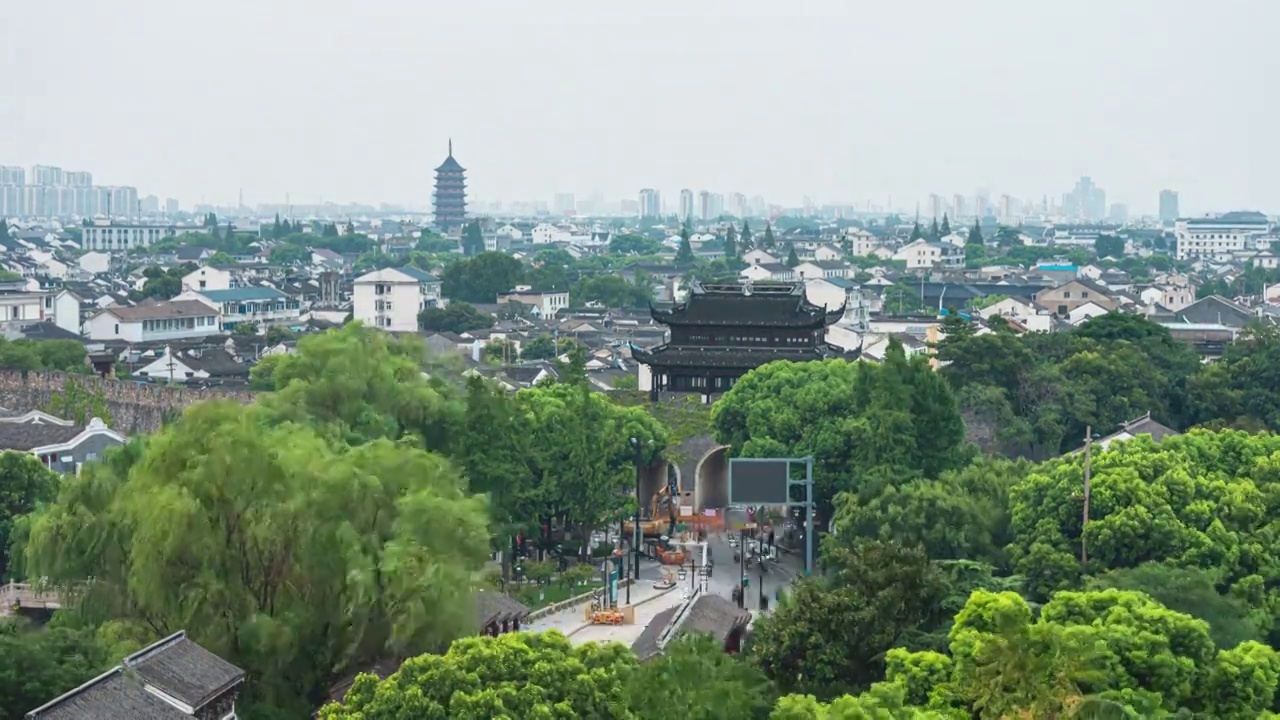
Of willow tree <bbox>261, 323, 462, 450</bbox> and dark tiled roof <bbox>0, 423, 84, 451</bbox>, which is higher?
willow tree <bbox>261, 323, 462, 450</bbox>

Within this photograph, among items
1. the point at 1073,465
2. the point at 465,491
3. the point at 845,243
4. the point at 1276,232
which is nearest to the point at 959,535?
the point at 1073,465

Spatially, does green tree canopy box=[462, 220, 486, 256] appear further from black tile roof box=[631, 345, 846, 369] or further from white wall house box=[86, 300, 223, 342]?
black tile roof box=[631, 345, 846, 369]

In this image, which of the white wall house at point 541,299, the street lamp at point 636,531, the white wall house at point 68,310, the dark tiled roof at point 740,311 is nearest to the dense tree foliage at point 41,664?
the street lamp at point 636,531

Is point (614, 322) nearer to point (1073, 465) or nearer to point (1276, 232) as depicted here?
point (1073, 465)

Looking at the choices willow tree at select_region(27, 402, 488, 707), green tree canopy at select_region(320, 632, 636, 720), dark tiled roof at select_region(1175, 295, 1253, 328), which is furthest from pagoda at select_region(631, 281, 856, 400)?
dark tiled roof at select_region(1175, 295, 1253, 328)

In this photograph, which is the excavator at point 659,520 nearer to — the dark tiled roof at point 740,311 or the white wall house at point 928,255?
the dark tiled roof at point 740,311
